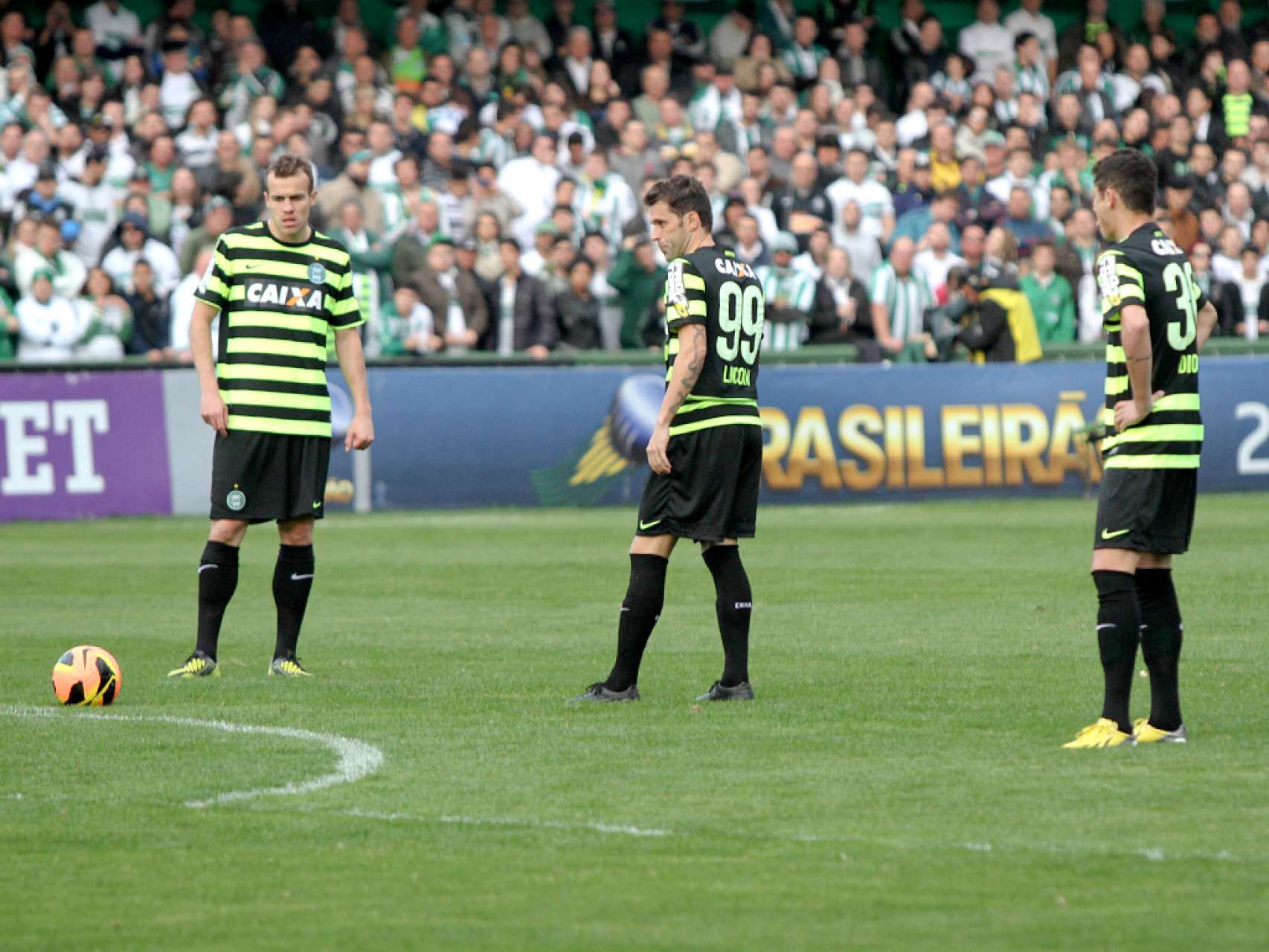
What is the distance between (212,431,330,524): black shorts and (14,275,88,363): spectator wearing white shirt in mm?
11202

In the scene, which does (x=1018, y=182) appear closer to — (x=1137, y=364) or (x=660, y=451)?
(x=660, y=451)

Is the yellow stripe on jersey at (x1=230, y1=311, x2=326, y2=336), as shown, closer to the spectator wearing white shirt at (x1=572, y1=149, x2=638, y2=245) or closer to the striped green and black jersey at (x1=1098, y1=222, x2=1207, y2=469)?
the striped green and black jersey at (x1=1098, y1=222, x2=1207, y2=469)

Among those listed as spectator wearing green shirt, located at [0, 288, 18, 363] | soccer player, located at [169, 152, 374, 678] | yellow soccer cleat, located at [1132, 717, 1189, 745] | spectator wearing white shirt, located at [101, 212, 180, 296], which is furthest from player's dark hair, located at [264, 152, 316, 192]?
spectator wearing white shirt, located at [101, 212, 180, 296]

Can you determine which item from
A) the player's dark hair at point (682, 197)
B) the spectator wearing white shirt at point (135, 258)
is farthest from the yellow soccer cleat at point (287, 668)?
the spectator wearing white shirt at point (135, 258)

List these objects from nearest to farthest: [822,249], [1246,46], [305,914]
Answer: [305,914] → [822,249] → [1246,46]

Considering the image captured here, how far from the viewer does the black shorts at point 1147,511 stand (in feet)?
25.2

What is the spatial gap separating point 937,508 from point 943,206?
17.0ft

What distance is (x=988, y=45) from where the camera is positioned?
30.0m

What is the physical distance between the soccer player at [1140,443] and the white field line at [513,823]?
2077mm

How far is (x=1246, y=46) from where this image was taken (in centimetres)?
3073

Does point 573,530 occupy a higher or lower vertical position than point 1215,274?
lower

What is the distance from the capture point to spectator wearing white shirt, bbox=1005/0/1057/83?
30.1 meters

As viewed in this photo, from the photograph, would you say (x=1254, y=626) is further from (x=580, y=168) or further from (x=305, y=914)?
(x=580, y=168)

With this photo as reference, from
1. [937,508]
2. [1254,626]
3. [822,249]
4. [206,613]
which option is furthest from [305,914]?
[822,249]
